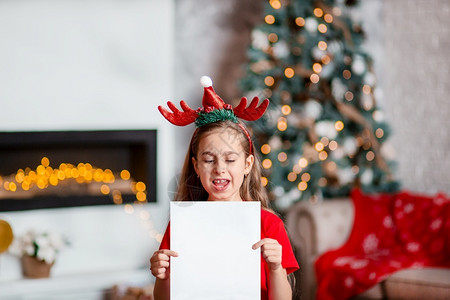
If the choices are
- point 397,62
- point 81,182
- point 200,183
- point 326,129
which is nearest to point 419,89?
point 397,62

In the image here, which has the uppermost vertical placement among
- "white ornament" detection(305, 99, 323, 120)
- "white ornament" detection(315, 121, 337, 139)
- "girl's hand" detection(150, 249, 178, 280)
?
"white ornament" detection(305, 99, 323, 120)

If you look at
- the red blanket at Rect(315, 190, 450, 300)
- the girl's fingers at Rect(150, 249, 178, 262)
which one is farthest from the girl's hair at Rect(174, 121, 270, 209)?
Answer: the red blanket at Rect(315, 190, 450, 300)

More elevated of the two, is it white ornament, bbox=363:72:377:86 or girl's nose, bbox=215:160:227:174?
white ornament, bbox=363:72:377:86

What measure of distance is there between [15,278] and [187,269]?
7.66 ft

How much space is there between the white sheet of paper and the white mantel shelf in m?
2.04

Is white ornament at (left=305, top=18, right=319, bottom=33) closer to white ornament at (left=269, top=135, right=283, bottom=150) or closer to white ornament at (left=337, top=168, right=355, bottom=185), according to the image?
white ornament at (left=269, top=135, right=283, bottom=150)

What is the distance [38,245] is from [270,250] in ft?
7.35

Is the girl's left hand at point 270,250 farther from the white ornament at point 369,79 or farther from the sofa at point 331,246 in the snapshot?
the white ornament at point 369,79

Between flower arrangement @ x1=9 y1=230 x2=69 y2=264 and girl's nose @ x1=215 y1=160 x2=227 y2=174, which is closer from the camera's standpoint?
girl's nose @ x1=215 y1=160 x2=227 y2=174

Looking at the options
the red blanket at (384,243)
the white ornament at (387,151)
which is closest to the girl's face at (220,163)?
the red blanket at (384,243)

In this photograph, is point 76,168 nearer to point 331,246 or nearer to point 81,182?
point 81,182

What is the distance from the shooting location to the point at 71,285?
359 cm

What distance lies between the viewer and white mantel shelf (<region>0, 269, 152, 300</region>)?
3.48m

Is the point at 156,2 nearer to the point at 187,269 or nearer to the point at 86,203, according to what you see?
the point at 86,203
